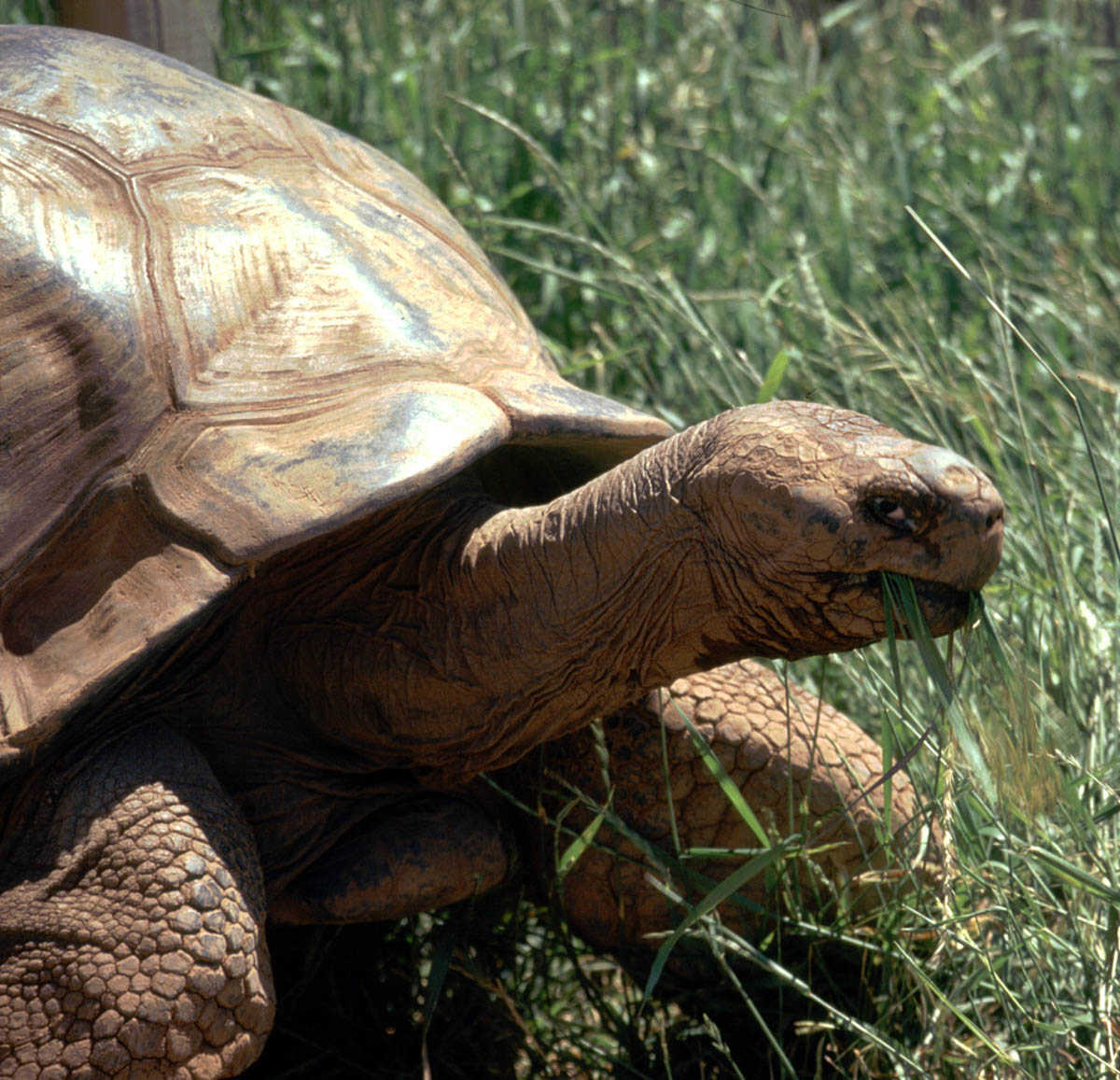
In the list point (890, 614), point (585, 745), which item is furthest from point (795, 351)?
point (890, 614)

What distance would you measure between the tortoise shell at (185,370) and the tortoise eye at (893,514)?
1.85ft

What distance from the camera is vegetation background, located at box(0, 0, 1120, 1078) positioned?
80.4 inches

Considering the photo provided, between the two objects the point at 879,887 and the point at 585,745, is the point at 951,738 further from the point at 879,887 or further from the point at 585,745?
the point at 585,745

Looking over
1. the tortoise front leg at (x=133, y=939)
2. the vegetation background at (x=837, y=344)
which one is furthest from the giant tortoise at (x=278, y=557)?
the vegetation background at (x=837, y=344)

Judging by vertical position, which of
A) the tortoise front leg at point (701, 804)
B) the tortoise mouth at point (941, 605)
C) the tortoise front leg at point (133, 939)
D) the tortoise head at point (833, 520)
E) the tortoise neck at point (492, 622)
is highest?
the tortoise head at point (833, 520)

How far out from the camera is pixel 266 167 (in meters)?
2.28

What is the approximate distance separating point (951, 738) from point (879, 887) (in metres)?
0.43

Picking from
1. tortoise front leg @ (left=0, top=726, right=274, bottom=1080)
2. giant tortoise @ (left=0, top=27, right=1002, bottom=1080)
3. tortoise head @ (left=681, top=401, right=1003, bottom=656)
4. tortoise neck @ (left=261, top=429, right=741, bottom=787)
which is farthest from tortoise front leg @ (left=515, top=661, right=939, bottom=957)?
tortoise front leg @ (left=0, top=726, right=274, bottom=1080)

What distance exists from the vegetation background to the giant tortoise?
0.29m

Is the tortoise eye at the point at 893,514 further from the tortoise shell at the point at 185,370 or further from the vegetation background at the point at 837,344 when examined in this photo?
the tortoise shell at the point at 185,370

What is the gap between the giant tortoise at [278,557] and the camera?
5.79 feet

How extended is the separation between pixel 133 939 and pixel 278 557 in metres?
0.58

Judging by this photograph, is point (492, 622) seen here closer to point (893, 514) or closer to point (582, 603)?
point (582, 603)

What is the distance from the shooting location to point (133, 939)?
176 centimetres
